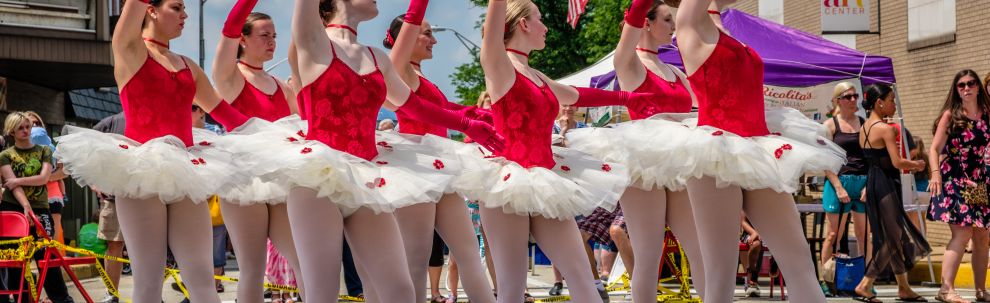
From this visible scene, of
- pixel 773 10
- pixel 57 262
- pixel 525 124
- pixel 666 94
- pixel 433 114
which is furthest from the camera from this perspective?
pixel 773 10

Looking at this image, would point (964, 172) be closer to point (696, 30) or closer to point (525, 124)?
point (696, 30)

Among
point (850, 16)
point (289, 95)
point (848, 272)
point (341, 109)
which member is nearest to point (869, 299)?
point (848, 272)

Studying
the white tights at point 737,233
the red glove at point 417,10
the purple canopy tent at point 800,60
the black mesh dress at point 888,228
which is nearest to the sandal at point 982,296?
the black mesh dress at point 888,228

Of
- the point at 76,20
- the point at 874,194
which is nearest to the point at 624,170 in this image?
the point at 874,194

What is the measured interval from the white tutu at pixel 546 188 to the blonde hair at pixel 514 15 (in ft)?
2.52

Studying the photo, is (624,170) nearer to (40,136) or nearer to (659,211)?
(659,211)

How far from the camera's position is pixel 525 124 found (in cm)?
639

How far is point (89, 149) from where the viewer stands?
623 cm

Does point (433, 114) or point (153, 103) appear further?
point (153, 103)

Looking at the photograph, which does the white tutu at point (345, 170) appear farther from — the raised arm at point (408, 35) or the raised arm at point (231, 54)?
the raised arm at point (231, 54)

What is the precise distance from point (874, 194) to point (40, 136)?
7.20 meters

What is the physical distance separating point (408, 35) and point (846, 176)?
5.92 meters

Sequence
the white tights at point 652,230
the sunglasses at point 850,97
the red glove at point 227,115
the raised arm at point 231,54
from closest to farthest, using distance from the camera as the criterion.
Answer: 1. the raised arm at point 231,54
2. the red glove at point 227,115
3. the white tights at point 652,230
4. the sunglasses at point 850,97

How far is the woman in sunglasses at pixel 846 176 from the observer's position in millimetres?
11094
